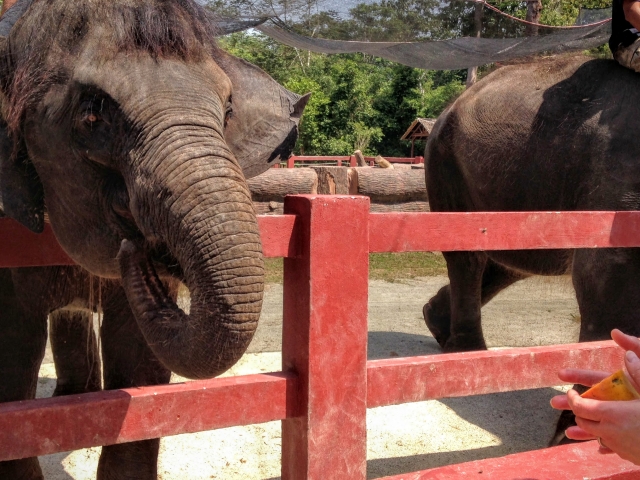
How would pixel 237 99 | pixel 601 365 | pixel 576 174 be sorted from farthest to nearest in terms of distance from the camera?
pixel 576 174, pixel 237 99, pixel 601 365

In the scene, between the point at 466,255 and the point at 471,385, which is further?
the point at 466,255

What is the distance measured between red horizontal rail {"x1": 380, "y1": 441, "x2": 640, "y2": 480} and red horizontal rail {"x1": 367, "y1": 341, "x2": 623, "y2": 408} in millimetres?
219

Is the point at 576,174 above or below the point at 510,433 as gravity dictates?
above

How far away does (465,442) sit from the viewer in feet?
14.0

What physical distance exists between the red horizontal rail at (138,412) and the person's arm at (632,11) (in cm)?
265

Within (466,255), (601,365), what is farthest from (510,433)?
(601,365)

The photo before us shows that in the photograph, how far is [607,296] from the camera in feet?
12.2

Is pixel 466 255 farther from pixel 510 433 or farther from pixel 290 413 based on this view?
pixel 290 413

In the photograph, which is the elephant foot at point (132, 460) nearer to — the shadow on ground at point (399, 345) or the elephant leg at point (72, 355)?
the elephant leg at point (72, 355)

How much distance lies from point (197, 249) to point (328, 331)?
468 millimetres

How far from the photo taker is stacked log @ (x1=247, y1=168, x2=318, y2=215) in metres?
9.69

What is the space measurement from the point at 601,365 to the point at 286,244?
50.2 inches

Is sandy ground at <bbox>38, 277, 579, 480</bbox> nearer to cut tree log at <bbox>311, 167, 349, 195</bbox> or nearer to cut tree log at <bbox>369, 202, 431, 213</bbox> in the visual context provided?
cut tree log at <bbox>311, 167, 349, 195</bbox>

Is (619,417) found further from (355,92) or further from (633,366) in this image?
(355,92)
